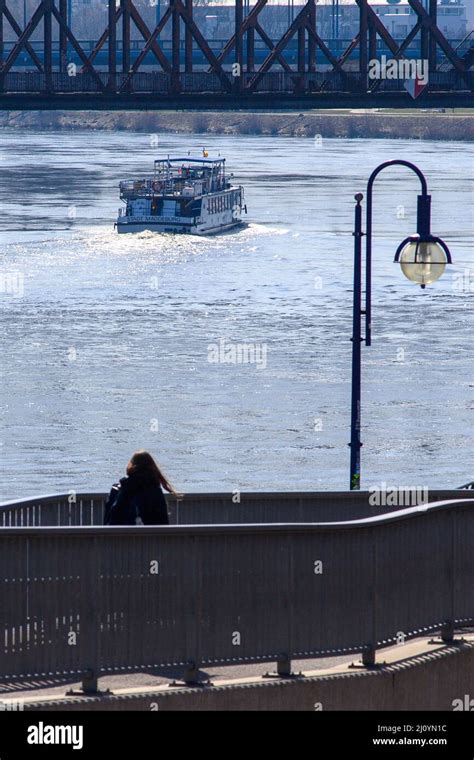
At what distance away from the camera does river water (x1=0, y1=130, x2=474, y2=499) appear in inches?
1484

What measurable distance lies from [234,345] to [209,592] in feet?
143

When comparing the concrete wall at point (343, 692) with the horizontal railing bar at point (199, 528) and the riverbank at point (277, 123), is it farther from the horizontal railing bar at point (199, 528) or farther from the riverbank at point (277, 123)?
the riverbank at point (277, 123)

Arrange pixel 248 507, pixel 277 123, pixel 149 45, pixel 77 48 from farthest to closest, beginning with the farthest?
pixel 277 123, pixel 149 45, pixel 77 48, pixel 248 507

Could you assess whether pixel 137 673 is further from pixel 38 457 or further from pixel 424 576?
pixel 38 457

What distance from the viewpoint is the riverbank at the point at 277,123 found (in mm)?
158250

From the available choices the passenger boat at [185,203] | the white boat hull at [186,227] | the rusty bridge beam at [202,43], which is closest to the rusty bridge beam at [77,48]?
the rusty bridge beam at [202,43]

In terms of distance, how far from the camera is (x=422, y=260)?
17047 millimetres

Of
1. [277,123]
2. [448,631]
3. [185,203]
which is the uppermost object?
[277,123]

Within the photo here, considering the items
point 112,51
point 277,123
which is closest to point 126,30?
point 112,51

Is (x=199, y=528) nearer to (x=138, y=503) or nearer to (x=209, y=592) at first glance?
(x=209, y=592)

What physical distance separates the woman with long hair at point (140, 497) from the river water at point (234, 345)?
22544mm

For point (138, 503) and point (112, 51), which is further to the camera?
point (112, 51)

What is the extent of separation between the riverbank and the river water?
4617cm

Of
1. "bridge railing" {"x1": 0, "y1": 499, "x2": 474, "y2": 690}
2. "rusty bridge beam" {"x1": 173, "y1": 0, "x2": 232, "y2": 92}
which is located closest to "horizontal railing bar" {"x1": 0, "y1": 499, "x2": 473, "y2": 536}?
"bridge railing" {"x1": 0, "y1": 499, "x2": 474, "y2": 690}
